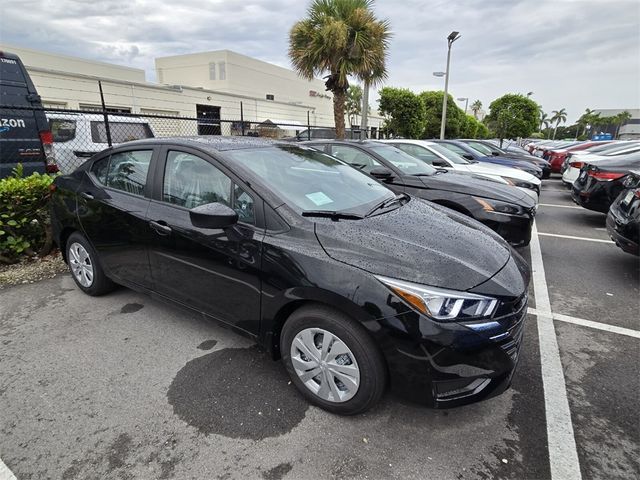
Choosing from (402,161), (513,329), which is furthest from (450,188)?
(513,329)

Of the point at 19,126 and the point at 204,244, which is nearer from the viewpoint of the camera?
the point at 204,244

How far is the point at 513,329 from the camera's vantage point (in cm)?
202

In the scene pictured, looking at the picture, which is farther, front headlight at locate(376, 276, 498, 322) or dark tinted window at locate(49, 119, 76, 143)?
dark tinted window at locate(49, 119, 76, 143)

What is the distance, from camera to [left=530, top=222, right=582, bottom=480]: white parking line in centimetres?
192

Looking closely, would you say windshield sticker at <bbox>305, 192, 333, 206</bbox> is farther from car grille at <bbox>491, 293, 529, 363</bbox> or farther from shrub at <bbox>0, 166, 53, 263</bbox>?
shrub at <bbox>0, 166, 53, 263</bbox>

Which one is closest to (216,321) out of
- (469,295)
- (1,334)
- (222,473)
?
(222,473)

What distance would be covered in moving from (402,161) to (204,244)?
12.2 feet

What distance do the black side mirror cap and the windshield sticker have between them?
2.31 m

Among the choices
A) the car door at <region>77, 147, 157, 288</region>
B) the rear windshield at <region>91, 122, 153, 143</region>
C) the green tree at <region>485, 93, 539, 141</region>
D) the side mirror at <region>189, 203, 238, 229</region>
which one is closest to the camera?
the side mirror at <region>189, 203, 238, 229</region>

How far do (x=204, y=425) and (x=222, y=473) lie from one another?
A: 36 cm

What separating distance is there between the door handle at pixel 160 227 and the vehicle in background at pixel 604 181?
6.77 meters

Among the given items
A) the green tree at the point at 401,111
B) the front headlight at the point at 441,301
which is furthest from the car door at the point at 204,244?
the green tree at the point at 401,111

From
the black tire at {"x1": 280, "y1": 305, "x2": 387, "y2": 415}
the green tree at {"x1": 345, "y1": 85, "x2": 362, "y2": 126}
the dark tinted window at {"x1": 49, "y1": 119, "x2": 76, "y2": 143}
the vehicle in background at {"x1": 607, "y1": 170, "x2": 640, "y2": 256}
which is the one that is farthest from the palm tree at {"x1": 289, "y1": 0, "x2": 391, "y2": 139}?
the green tree at {"x1": 345, "y1": 85, "x2": 362, "y2": 126}

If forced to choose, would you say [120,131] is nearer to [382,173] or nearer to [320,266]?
[382,173]
